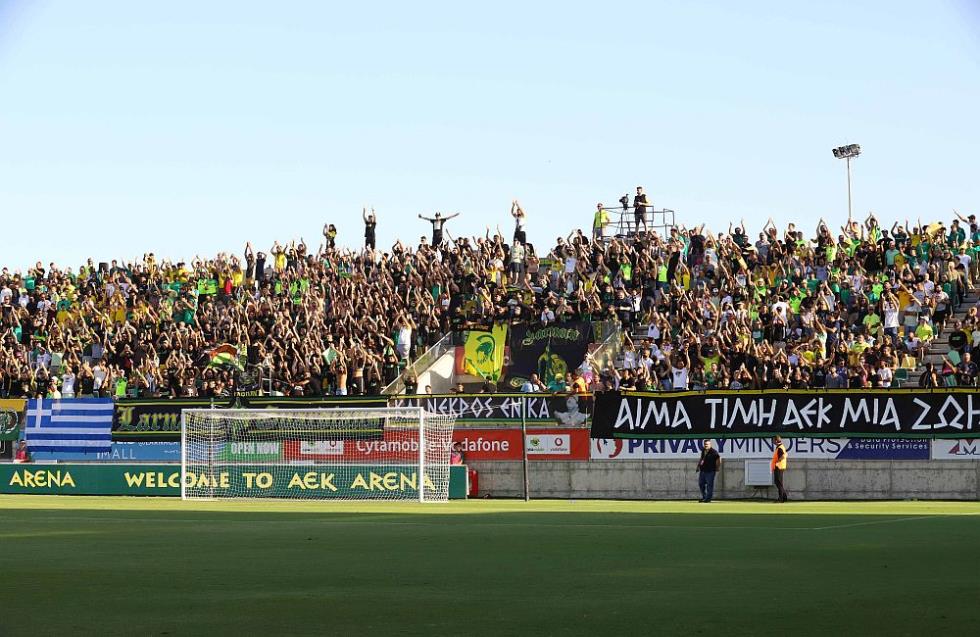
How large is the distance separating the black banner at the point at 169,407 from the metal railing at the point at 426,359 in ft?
9.99

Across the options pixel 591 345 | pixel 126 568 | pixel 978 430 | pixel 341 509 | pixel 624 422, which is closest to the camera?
pixel 126 568

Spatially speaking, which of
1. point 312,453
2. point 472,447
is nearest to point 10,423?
point 312,453

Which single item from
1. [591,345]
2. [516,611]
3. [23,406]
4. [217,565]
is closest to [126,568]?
[217,565]

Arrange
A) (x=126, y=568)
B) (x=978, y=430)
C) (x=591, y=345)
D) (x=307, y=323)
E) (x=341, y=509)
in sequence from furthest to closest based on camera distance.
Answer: (x=307, y=323) → (x=591, y=345) → (x=978, y=430) → (x=341, y=509) → (x=126, y=568)

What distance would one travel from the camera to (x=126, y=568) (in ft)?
52.2

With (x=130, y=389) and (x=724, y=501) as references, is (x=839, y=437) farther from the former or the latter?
(x=130, y=389)

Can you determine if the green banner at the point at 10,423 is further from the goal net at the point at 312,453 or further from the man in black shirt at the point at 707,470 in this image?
the man in black shirt at the point at 707,470

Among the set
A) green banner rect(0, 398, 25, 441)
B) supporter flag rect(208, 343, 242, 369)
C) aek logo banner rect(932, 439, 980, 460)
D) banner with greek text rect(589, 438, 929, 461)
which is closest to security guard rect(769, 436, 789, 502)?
banner with greek text rect(589, 438, 929, 461)

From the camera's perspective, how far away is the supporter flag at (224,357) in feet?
156

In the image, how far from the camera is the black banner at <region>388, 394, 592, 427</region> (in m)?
40.0

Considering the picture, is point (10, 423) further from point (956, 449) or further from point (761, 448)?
point (956, 449)

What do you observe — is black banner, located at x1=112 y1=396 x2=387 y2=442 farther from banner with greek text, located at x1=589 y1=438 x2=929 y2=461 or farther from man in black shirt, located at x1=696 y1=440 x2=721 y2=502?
man in black shirt, located at x1=696 y1=440 x2=721 y2=502

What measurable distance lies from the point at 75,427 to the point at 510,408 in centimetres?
1353

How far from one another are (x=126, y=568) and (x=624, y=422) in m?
24.8
